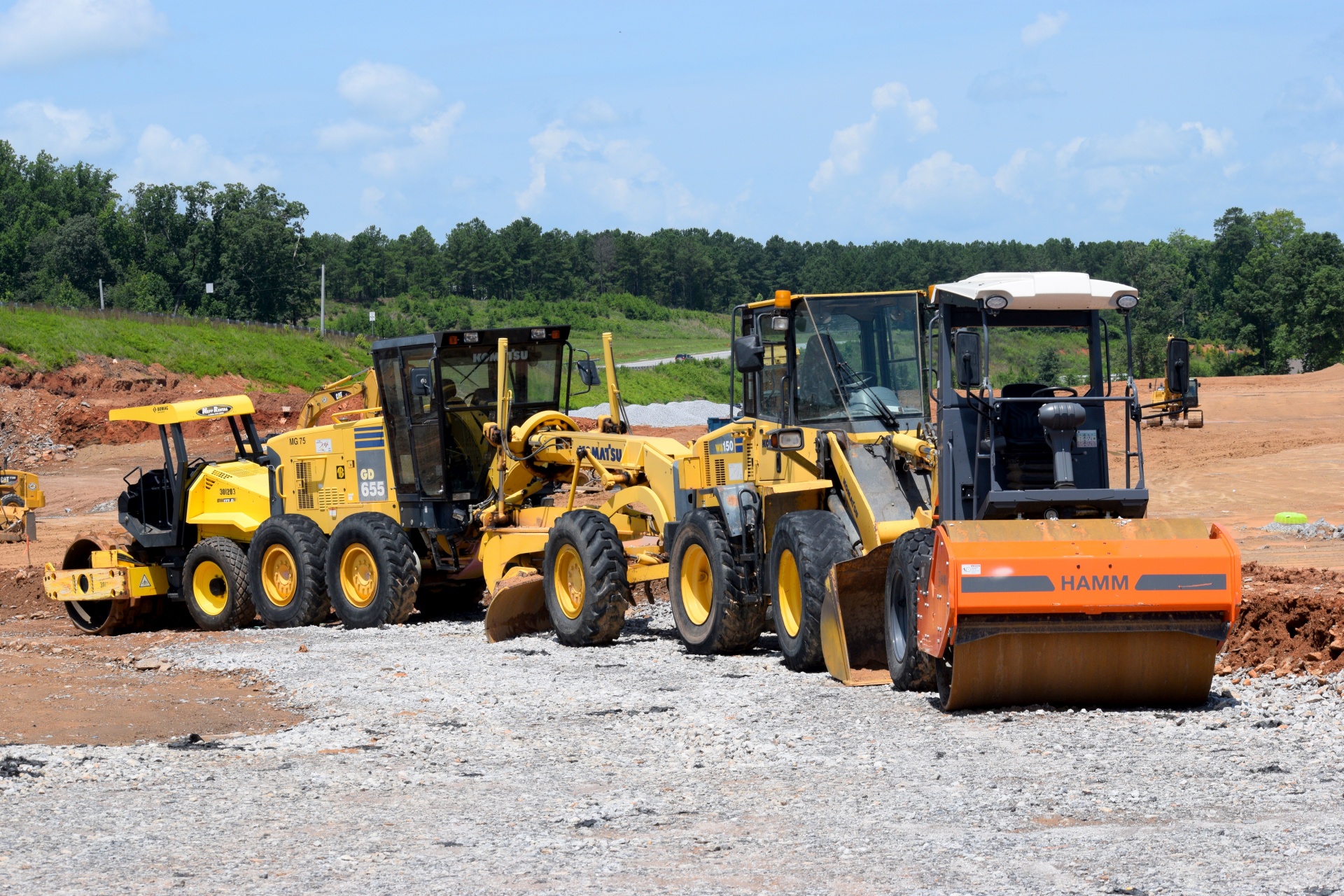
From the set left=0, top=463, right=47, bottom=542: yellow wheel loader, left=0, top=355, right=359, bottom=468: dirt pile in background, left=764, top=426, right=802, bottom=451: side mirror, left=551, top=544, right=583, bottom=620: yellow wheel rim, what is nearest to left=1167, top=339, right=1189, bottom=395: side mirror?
left=764, top=426, right=802, bottom=451: side mirror

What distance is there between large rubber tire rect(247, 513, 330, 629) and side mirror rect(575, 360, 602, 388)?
12.5ft

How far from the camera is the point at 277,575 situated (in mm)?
18109

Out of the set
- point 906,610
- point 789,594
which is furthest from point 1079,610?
point 789,594

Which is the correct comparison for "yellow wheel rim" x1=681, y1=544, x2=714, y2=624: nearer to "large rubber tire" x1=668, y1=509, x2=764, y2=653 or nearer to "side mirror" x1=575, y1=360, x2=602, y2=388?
"large rubber tire" x1=668, y1=509, x2=764, y2=653

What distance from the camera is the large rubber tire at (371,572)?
1639 centimetres

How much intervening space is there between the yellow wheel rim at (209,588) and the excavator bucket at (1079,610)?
1183cm

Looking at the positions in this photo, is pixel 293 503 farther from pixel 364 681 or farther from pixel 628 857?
pixel 628 857

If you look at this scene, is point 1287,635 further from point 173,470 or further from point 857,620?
point 173,470

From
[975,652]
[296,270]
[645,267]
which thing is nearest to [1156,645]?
[975,652]

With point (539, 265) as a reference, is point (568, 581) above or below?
below

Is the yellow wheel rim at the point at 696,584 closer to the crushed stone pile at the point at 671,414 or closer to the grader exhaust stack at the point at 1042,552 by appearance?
the grader exhaust stack at the point at 1042,552

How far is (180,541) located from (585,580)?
803 cm

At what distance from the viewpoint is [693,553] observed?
13.4m

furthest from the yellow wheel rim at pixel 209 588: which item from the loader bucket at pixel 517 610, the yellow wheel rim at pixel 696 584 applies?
the yellow wheel rim at pixel 696 584
